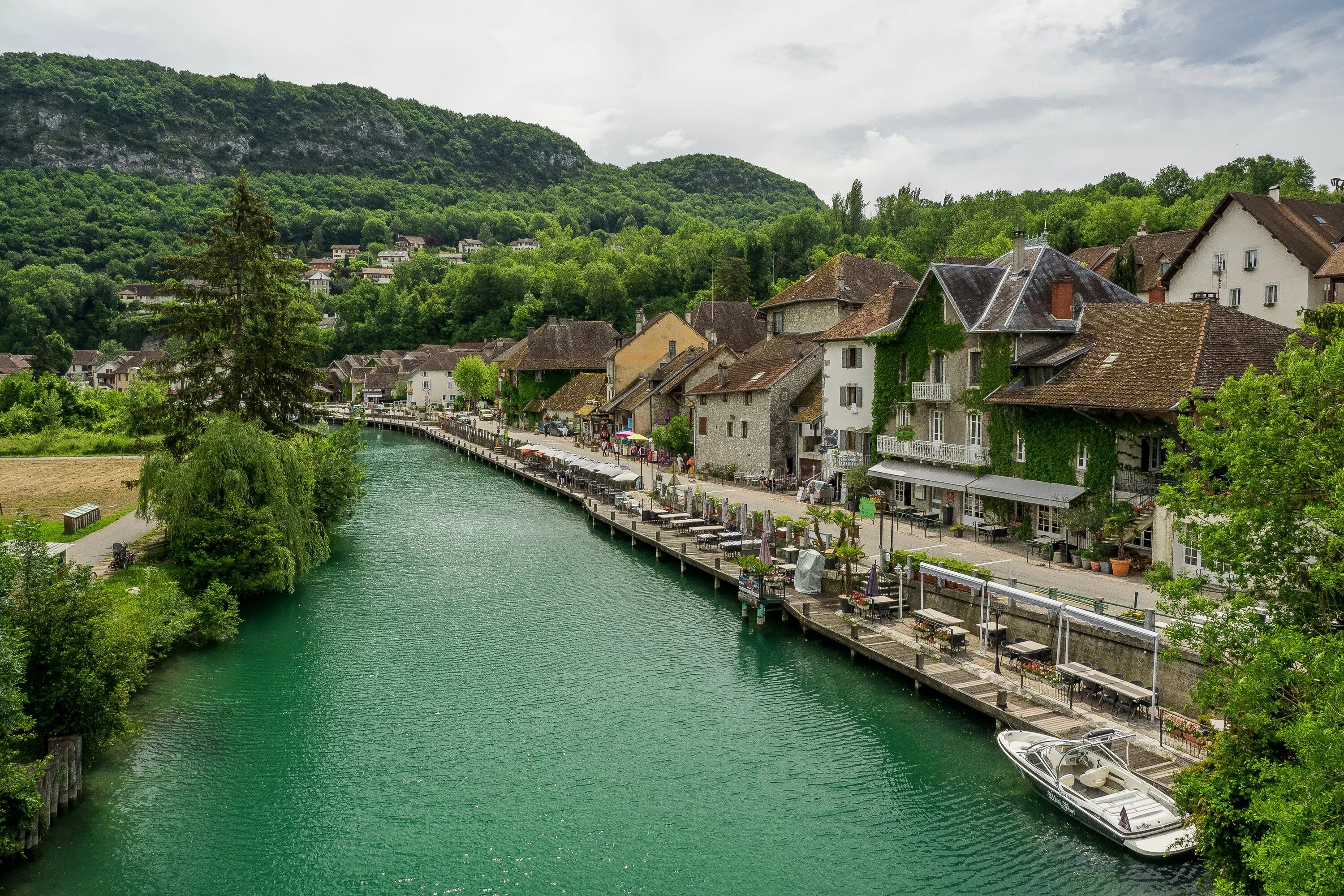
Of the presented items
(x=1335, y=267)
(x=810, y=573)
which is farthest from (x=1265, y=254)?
(x=810, y=573)

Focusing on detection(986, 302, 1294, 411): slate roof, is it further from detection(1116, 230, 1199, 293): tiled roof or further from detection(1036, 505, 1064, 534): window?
detection(1116, 230, 1199, 293): tiled roof

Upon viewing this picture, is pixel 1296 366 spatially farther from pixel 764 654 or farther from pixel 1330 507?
pixel 764 654

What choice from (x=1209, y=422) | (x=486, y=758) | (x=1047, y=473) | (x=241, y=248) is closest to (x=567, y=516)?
(x=241, y=248)

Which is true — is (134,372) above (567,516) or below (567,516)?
above

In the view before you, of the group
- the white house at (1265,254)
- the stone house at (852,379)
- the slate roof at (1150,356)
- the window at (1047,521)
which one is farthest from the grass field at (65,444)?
the white house at (1265,254)

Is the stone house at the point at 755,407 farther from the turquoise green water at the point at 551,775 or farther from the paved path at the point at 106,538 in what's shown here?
the paved path at the point at 106,538

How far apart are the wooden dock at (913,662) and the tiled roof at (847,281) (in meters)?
17.8

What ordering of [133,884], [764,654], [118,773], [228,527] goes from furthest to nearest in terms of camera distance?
[228,527]
[764,654]
[118,773]
[133,884]

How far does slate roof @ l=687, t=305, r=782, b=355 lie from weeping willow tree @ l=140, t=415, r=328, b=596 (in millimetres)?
42570

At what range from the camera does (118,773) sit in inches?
715

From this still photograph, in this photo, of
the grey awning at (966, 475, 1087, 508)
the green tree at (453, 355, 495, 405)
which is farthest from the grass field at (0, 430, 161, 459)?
the grey awning at (966, 475, 1087, 508)

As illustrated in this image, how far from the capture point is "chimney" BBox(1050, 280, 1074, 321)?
31828 millimetres

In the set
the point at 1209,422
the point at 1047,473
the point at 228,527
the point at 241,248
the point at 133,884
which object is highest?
the point at 241,248

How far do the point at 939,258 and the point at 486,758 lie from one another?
71.3 m
